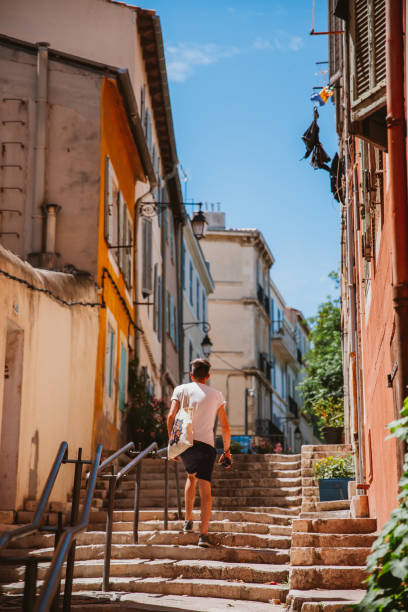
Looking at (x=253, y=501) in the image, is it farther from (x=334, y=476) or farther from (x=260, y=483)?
(x=334, y=476)

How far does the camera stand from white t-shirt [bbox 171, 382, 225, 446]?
31.2 feet

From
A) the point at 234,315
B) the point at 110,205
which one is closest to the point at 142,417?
the point at 110,205

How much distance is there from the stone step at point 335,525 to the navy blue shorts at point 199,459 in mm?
1082

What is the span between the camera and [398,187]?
20.1ft

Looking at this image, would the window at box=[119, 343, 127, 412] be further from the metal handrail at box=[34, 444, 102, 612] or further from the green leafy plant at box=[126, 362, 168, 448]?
the metal handrail at box=[34, 444, 102, 612]

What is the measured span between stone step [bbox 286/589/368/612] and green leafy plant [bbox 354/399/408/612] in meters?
1.96

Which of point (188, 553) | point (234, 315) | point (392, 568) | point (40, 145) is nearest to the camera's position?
point (392, 568)

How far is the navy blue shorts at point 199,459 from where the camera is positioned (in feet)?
30.9

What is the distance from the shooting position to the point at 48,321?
12.7m

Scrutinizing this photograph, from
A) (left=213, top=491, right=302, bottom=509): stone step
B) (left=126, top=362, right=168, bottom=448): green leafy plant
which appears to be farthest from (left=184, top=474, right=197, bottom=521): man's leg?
(left=126, top=362, right=168, bottom=448): green leafy plant

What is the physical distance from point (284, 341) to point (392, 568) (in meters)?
50.6

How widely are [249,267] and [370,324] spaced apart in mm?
36555

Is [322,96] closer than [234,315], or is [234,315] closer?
[322,96]

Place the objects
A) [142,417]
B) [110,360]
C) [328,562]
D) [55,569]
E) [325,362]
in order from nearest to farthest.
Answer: [55,569]
[328,562]
[110,360]
[142,417]
[325,362]
